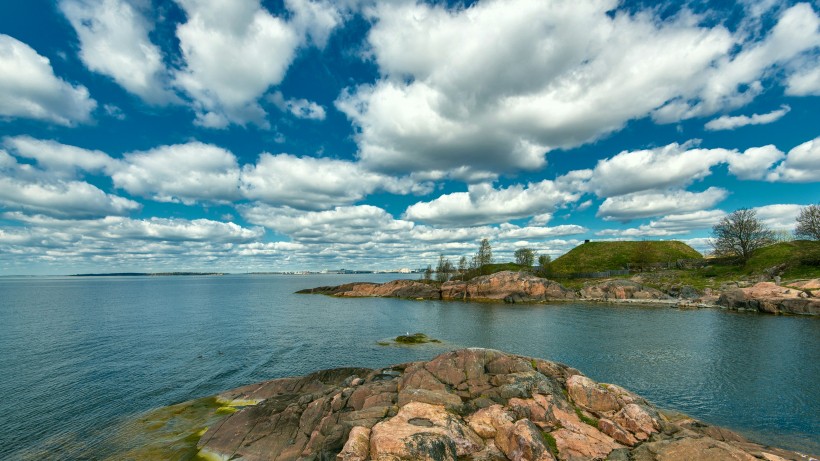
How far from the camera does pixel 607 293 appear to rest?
121375 millimetres

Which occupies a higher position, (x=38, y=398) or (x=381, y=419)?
(x=381, y=419)

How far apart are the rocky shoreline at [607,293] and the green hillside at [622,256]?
48578mm

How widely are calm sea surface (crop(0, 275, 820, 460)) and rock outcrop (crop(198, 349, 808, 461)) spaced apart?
1174 centimetres

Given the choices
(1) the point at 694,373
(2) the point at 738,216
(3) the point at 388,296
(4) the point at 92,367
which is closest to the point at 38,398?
(4) the point at 92,367

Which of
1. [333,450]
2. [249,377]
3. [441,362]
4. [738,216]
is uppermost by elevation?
[738,216]

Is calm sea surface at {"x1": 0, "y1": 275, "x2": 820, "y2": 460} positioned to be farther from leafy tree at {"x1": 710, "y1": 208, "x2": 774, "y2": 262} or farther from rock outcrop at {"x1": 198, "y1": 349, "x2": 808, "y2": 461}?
leafy tree at {"x1": 710, "y1": 208, "x2": 774, "y2": 262}

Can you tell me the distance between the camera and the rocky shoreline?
259ft

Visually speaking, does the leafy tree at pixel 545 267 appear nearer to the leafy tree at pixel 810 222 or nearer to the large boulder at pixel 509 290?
the large boulder at pixel 509 290

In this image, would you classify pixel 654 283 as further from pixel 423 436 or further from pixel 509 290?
pixel 423 436

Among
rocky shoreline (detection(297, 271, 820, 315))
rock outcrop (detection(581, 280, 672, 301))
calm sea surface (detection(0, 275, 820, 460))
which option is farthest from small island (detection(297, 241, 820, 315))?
calm sea surface (detection(0, 275, 820, 460))

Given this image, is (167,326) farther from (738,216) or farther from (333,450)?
(738,216)

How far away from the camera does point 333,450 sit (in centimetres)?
1941

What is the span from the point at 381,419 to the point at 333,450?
3.17 metres

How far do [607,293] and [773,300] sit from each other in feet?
145
